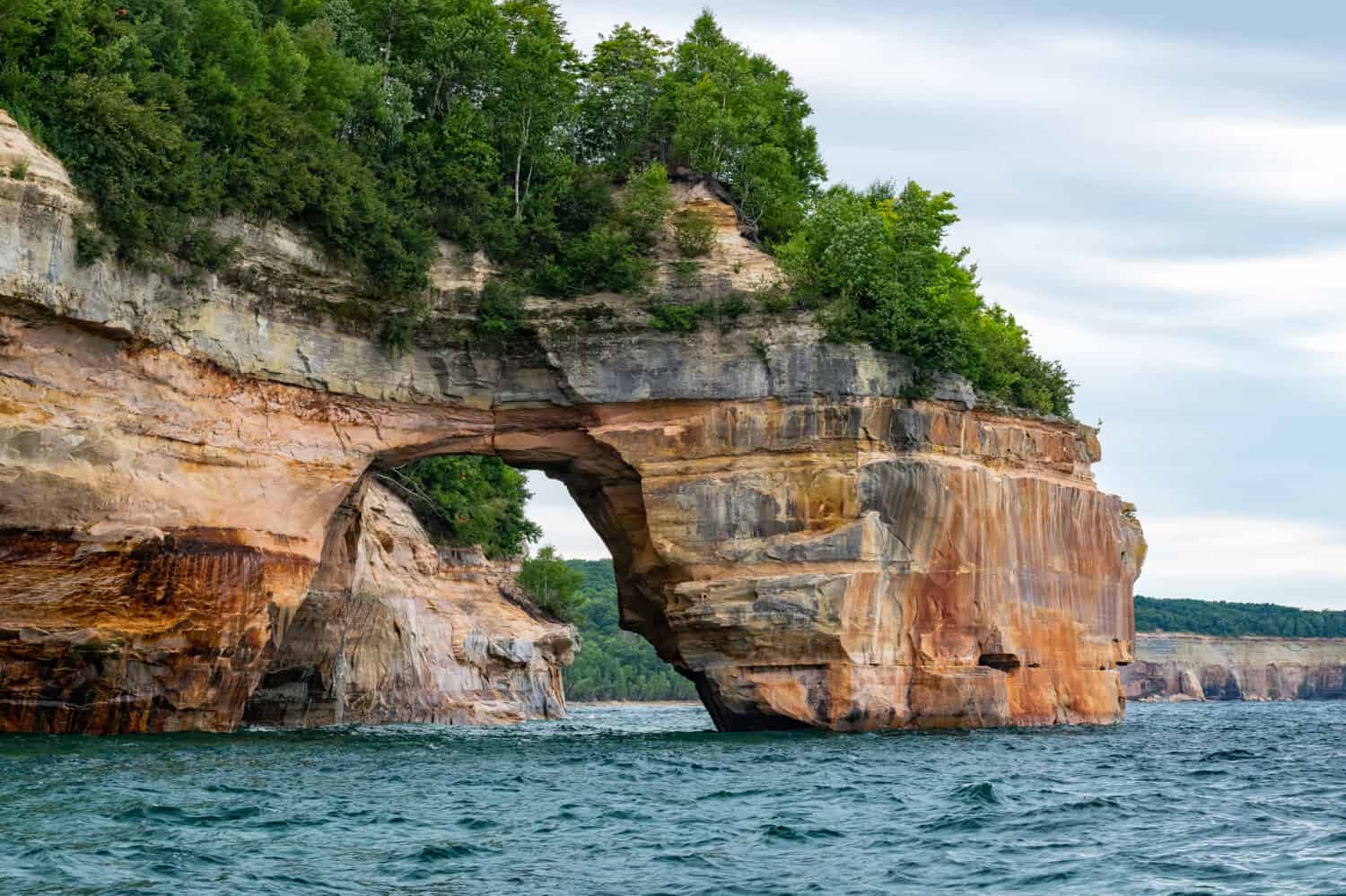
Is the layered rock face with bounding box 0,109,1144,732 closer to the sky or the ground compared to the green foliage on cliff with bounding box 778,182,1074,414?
closer to the ground

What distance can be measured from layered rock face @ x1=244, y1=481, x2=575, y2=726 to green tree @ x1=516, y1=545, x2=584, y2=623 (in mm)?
3285

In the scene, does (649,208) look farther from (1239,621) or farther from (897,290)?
(1239,621)

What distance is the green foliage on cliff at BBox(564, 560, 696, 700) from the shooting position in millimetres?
126438

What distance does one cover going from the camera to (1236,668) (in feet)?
450

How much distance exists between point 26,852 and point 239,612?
15211 mm

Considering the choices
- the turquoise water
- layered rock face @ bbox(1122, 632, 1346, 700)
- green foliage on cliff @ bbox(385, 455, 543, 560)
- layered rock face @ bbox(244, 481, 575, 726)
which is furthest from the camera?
layered rock face @ bbox(1122, 632, 1346, 700)

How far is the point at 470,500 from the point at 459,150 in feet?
76.9

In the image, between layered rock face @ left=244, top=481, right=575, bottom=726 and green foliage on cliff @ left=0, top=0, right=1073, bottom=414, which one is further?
layered rock face @ left=244, top=481, right=575, bottom=726

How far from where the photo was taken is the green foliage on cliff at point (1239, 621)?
15188 cm

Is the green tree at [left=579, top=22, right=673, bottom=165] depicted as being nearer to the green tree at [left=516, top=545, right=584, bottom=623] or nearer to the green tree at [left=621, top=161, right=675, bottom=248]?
the green tree at [left=621, top=161, right=675, bottom=248]

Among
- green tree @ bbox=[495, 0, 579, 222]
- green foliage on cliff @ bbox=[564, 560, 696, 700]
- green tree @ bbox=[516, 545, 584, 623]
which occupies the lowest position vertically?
green foliage on cliff @ bbox=[564, 560, 696, 700]

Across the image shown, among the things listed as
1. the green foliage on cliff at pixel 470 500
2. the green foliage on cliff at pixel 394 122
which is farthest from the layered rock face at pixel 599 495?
the green foliage on cliff at pixel 470 500

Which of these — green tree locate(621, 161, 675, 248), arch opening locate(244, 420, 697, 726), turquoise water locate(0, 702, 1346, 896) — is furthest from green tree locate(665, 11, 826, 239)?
turquoise water locate(0, 702, 1346, 896)

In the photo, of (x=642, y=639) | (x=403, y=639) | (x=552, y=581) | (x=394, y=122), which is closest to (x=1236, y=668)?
(x=642, y=639)
